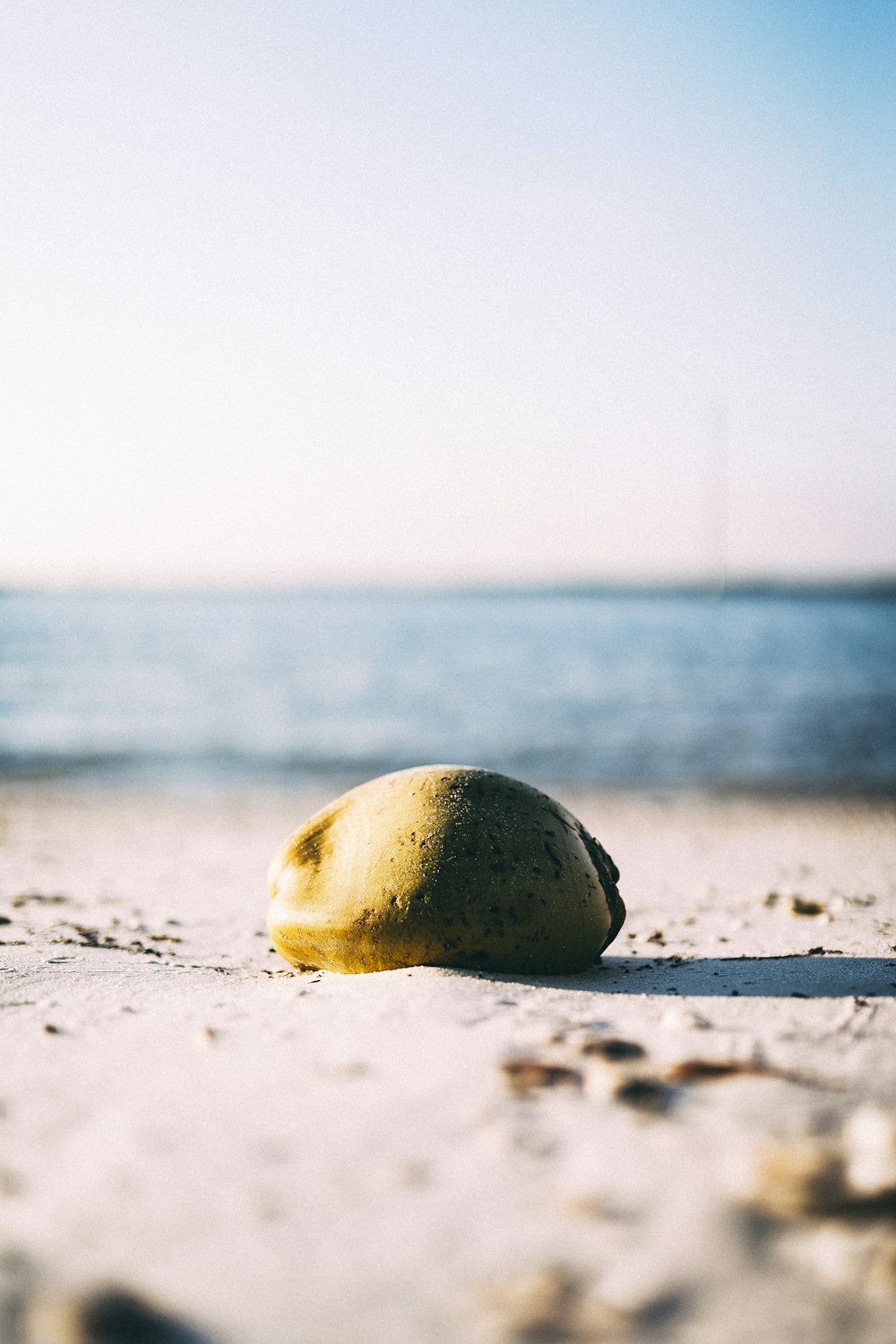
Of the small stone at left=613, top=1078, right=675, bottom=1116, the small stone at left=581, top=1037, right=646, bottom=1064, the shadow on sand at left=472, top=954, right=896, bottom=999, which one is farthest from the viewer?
the shadow on sand at left=472, top=954, right=896, bottom=999

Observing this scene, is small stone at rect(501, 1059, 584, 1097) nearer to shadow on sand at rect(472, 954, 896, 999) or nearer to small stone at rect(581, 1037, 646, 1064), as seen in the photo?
small stone at rect(581, 1037, 646, 1064)

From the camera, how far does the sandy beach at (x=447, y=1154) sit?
151 centimetres

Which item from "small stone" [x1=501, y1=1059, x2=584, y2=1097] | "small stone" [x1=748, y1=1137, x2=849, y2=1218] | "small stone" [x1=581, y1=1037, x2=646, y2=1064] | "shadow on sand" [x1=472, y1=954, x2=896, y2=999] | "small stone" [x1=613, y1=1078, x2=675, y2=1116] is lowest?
"shadow on sand" [x1=472, y1=954, x2=896, y2=999]

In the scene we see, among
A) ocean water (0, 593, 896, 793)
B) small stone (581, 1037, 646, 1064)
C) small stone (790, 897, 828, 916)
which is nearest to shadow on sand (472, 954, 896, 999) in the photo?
small stone (581, 1037, 646, 1064)

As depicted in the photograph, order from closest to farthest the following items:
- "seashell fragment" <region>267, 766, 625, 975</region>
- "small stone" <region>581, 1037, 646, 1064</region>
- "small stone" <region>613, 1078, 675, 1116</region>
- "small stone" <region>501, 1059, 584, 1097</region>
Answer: "small stone" <region>613, 1078, 675, 1116</region> → "small stone" <region>501, 1059, 584, 1097</region> → "small stone" <region>581, 1037, 646, 1064</region> → "seashell fragment" <region>267, 766, 625, 975</region>

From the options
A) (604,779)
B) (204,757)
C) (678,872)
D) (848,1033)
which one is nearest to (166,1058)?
(848,1033)

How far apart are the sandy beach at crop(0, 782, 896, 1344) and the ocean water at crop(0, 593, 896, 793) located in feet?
28.1

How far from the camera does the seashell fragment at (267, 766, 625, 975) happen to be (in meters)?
3.20

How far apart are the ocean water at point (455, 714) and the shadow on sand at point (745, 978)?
752 centimetres

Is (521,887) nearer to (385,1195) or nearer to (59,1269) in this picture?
(385,1195)

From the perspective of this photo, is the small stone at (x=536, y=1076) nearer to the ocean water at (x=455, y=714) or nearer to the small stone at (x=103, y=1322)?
the small stone at (x=103, y=1322)

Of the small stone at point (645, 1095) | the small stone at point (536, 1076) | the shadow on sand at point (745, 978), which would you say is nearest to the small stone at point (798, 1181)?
the small stone at point (645, 1095)

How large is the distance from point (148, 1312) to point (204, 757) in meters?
11.8

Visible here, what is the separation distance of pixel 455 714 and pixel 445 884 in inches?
556
